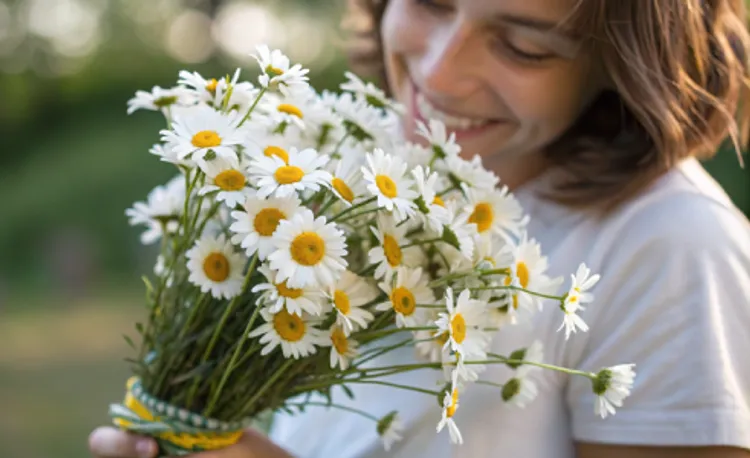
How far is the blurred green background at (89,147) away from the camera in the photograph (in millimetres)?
4320

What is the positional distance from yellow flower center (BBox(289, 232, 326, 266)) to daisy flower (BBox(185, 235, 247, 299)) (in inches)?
4.2

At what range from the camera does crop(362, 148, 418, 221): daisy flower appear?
78 cm

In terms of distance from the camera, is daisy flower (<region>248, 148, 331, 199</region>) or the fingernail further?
the fingernail

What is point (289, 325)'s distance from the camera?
820mm

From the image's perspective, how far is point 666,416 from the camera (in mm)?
934

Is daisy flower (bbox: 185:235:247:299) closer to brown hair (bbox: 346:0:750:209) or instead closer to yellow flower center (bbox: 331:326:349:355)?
yellow flower center (bbox: 331:326:349:355)

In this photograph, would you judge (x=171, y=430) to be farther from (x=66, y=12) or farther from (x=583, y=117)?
(x=66, y=12)

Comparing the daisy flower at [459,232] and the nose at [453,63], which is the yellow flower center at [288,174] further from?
the nose at [453,63]

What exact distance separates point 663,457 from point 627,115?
0.42m

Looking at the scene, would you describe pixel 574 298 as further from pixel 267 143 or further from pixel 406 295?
pixel 267 143

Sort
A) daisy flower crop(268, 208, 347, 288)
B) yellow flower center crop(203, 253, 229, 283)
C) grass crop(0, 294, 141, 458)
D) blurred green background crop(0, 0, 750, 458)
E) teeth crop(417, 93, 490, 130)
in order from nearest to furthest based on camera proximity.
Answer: daisy flower crop(268, 208, 347, 288)
yellow flower center crop(203, 253, 229, 283)
teeth crop(417, 93, 490, 130)
grass crop(0, 294, 141, 458)
blurred green background crop(0, 0, 750, 458)

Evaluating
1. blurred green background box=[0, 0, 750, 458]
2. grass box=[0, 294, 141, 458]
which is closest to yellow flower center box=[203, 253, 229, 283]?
grass box=[0, 294, 141, 458]

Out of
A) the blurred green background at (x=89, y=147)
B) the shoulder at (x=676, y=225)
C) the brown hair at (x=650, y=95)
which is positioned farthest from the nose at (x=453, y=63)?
the blurred green background at (x=89, y=147)

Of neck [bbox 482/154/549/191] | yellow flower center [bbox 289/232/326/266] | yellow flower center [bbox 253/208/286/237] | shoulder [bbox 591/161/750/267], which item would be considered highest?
yellow flower center [bbox 253/208/286/237]
